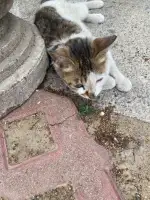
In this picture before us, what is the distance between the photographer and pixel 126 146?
2.67 meters

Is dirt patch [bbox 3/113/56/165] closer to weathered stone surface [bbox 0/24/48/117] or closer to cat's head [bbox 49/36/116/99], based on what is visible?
weathered stone surface [bbox 0/24/48/117]

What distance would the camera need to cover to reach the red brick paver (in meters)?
2.46

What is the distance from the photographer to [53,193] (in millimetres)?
2449

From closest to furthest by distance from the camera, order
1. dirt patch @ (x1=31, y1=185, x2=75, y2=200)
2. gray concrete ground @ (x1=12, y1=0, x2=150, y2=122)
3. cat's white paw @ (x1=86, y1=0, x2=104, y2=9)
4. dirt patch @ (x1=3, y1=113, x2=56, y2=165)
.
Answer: dirt patch @ (x1=31, y1=185, x2=75, y2=200) → dirt patch @ (x1=3, y1=113, x2=56, y2=165) → gray concrete ground @ (x1=12, y1=0, x2=150, y2=122) → cat's white paw @ (x1=86, y1=0, x2=104, y2=9)

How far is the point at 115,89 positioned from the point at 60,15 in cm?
80

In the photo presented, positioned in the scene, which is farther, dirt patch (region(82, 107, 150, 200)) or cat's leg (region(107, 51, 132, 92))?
cat's leg (region(107, 51, 132, 92))

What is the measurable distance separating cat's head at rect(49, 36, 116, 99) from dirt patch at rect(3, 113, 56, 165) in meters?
0.37

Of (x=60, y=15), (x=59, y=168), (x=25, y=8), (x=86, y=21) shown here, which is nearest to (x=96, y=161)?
(x=59, y=168)

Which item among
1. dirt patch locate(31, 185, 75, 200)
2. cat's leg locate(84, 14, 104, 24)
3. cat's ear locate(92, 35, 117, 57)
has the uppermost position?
cat's ear locate(92, 35, 117, 57)

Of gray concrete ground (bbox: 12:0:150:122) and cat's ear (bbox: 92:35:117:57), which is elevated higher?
cat's ear (bbox: 92:35:117:57)

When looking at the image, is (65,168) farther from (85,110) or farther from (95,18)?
(95,18)

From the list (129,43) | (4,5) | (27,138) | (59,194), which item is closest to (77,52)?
(4,5)

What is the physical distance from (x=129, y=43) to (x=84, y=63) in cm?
86

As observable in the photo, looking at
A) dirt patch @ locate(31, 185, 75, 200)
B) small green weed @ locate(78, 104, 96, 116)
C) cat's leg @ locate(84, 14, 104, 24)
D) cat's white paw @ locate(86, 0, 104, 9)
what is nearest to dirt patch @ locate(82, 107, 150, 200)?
small green weed @ locate(78, 104, 96, 116)
